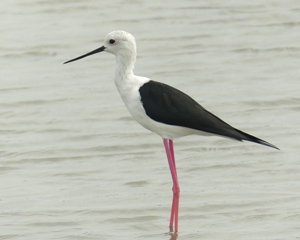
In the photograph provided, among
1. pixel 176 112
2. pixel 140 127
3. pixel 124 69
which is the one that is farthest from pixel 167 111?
pixel 140 127

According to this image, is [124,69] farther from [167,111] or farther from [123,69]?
[167,111]

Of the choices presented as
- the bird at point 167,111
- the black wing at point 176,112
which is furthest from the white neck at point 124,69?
the black wing at point 176,112

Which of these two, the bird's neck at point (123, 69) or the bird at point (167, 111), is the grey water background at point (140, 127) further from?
the bird's neck at point (123, 69)

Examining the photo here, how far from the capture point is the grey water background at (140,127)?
6.48m

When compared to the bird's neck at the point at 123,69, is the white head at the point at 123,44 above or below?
above

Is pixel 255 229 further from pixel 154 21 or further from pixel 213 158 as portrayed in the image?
pixel 154 21

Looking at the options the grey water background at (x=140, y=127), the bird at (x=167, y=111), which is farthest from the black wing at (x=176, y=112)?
the grey water background at (x=140, y=127)

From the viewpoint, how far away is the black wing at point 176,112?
627 centimetres

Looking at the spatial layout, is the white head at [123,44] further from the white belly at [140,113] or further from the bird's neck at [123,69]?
the white belly at [140,113]

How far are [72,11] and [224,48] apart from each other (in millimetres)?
2382

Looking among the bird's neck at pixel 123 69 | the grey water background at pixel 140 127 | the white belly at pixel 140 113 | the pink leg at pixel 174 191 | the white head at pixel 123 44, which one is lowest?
the grey water background at pixel 140 127

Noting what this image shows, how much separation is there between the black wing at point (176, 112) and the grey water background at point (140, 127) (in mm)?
630

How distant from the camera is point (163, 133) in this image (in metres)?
6.48

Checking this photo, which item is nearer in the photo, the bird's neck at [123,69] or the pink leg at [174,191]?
the pink leg at [174,191]
